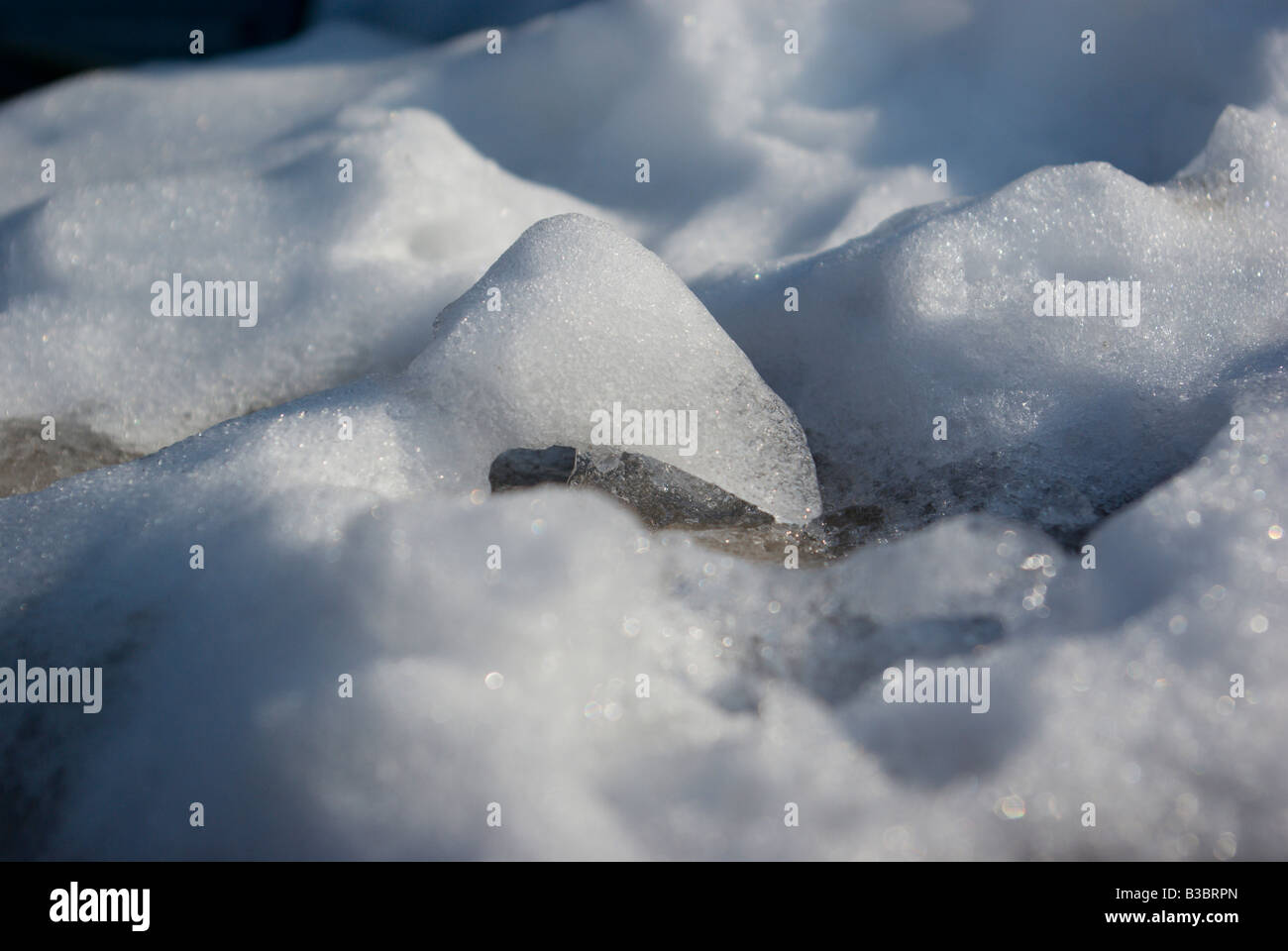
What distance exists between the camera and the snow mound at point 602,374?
5.34 feet

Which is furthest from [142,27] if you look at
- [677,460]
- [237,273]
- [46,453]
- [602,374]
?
[677,460]

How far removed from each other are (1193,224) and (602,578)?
1419 millimetres

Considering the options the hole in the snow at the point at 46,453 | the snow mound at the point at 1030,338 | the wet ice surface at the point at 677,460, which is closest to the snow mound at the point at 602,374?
the wet ice surface at the point at 677,460

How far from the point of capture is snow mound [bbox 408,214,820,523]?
1.63 metres

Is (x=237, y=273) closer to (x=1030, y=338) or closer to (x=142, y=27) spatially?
(x=142, y=27)

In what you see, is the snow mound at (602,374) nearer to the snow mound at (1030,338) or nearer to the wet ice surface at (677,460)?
the wet ice surface at (677,460)

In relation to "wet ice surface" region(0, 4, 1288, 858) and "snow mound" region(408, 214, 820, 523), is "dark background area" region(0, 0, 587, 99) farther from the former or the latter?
"snow mound" region(408, 214, 820, 523)

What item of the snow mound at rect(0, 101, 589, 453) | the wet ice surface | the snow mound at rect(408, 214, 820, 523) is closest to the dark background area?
the wet ice surface

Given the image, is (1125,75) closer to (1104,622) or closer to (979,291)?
(979,291)

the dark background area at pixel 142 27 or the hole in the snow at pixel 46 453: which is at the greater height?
the dark background area at pixel 142 27

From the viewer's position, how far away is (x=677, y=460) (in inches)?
64.1

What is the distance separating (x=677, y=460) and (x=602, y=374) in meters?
0.19

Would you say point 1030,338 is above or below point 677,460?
above

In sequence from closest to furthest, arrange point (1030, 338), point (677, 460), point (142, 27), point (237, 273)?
point (677, 460), point (1030, 338), point (237, 273), point (142, 27)
